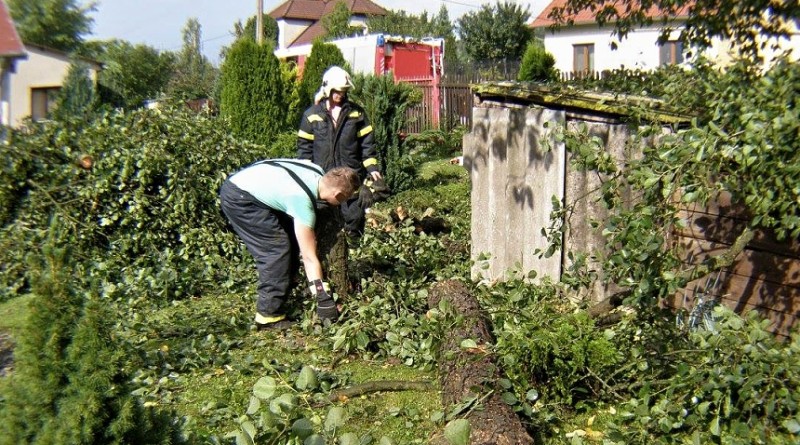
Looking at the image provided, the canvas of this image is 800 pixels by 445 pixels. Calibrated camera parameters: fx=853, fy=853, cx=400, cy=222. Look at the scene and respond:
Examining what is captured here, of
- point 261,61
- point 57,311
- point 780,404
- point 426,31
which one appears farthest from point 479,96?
point 426,31

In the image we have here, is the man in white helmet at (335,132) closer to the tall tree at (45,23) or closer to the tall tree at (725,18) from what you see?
the tall tree at (725,18)

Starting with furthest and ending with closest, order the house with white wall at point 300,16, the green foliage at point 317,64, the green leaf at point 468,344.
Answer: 1. the house with white wall at point 300,16
2. the green foliage at point 317,64
3. the green leaf at point 468,344

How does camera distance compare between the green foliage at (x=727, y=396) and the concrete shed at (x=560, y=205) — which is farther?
the concrete shed at (x=560, y=205)

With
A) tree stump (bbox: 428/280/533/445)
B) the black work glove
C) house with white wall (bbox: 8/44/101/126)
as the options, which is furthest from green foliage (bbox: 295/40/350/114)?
tree stump (bbox: 428/280/533/445)

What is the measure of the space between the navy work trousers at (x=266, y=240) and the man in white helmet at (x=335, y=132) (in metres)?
1.47

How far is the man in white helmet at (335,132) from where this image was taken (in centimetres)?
748

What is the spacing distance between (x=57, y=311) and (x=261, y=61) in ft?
49.1

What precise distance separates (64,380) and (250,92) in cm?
1479

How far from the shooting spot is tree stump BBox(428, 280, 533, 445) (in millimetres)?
3842

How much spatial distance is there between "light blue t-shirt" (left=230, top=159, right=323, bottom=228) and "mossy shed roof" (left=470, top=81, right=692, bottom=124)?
5.35 feet

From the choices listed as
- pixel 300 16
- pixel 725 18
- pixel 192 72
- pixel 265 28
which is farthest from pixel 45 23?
pixel 725 18

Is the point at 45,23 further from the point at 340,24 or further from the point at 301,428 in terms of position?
the point at 301,428

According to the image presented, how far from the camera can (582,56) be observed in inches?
1379

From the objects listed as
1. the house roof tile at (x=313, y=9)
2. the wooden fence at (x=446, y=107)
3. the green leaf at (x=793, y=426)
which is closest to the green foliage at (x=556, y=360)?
the green leaf at (x=793, y=426)
